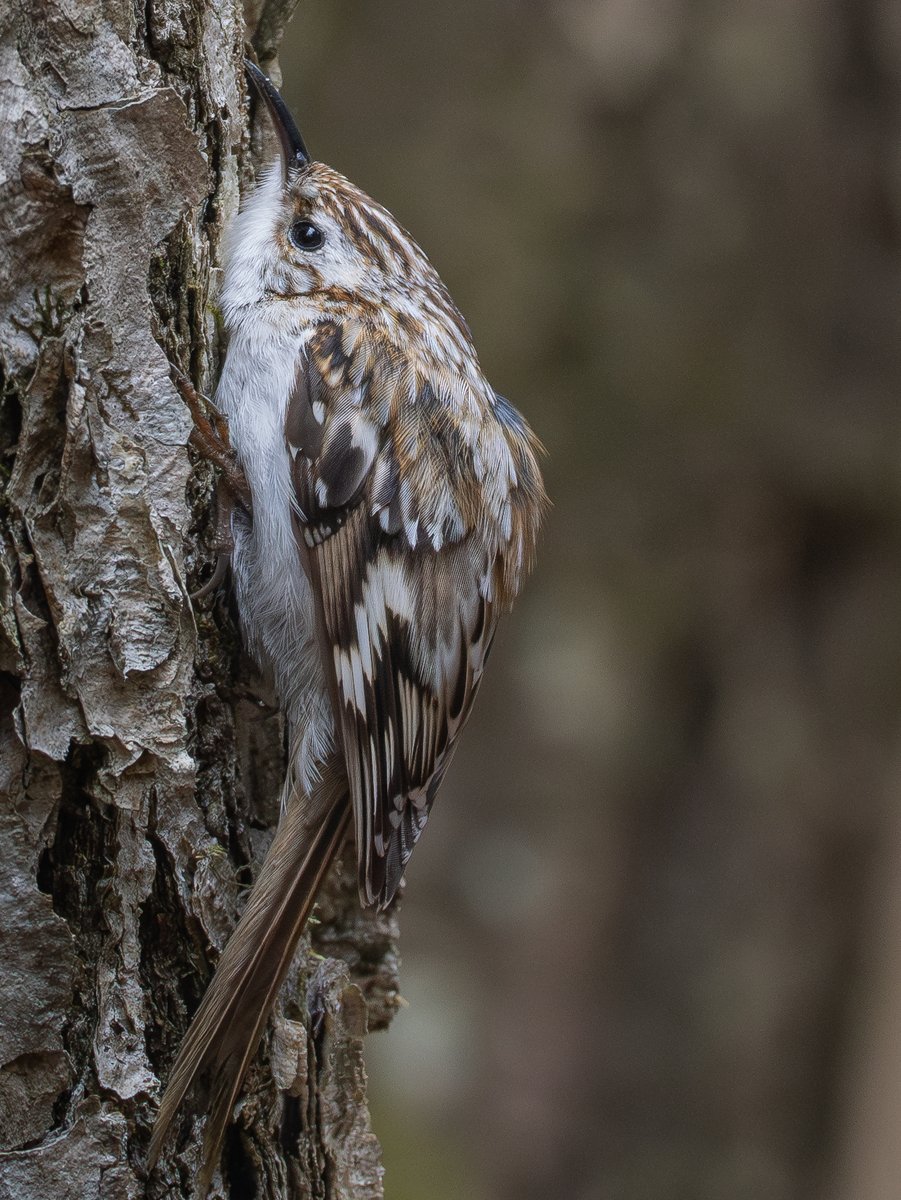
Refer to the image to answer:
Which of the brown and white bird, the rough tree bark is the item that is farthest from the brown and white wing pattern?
the rough tree bark

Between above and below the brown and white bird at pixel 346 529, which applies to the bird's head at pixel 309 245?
above

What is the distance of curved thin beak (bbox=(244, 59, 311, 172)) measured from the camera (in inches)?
82.3

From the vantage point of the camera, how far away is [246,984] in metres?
1.64

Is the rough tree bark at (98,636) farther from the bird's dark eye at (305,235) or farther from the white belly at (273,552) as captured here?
the bird's dark eye at (305,235)

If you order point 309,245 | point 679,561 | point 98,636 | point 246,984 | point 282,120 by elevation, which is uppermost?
point 282,120

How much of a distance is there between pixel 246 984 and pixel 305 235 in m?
1.31

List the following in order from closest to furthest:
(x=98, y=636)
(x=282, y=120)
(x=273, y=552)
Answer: (x=98, y=636)
(x=273, y=552)
(x=282, y=120)

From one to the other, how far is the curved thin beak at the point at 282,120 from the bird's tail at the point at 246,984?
117cm

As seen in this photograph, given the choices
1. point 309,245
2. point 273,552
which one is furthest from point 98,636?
point 309,245

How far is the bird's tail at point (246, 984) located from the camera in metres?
1.57

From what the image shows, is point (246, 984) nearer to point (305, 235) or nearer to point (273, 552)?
point (273, 552)

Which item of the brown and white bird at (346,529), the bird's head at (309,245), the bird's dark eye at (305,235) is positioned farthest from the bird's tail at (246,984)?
the bird's dark eye at (305,235)

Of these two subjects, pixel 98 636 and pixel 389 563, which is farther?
pixel 389 563

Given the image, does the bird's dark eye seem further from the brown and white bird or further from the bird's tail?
the bird's tail
